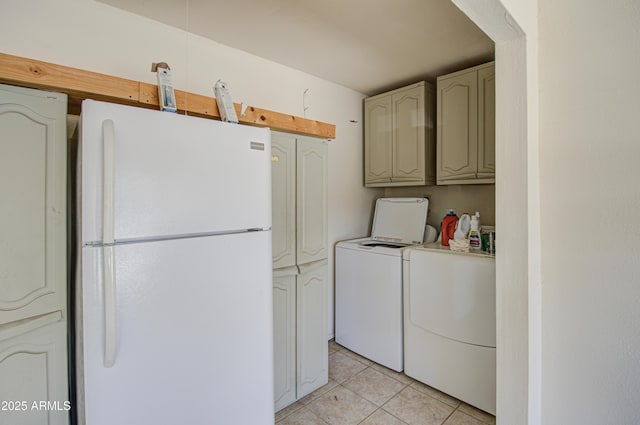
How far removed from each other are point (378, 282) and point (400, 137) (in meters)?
1.35

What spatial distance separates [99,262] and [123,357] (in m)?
0.32

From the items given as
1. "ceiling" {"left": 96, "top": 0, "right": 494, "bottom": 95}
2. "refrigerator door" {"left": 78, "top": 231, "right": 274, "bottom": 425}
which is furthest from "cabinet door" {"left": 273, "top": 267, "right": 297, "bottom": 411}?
"ceiling" {"left": 96, "top": 0, "right": 494, "bottom": 95}

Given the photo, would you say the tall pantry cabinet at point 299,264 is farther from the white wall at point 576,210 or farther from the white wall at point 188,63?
the white wall at point 576,210

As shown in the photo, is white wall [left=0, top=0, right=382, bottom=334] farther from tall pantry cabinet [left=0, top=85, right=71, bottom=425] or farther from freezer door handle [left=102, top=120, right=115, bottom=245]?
freezer door handle [left=102, top=120, right=115, bottom=245]

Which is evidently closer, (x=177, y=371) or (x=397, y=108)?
(x=177, y=371)

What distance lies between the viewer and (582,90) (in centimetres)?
131

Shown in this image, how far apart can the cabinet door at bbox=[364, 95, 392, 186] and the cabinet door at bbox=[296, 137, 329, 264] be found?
100 centimetres

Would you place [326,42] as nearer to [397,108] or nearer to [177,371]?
[397,108]

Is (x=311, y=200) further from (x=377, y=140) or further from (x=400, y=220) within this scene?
(x=377, y=140)

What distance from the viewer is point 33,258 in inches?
39.6

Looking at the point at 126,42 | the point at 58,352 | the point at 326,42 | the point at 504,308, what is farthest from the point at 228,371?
the point at 326,42

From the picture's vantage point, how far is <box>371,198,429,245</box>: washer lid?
2781 millimetres

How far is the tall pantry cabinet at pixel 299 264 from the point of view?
1918 mm

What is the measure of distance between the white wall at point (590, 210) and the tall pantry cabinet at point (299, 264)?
1.29 metres
